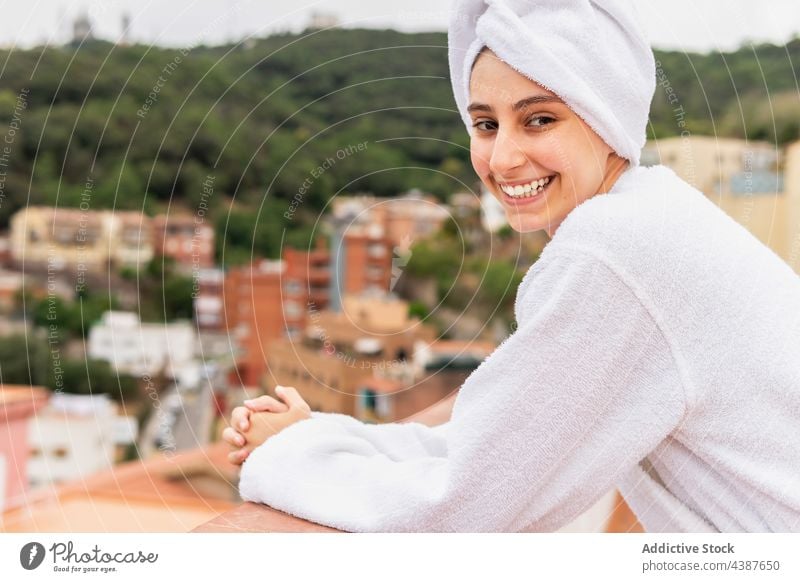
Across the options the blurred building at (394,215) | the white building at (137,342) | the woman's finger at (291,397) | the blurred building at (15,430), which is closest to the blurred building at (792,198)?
the blurred building at (394,215)

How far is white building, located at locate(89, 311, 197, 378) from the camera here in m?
1.53

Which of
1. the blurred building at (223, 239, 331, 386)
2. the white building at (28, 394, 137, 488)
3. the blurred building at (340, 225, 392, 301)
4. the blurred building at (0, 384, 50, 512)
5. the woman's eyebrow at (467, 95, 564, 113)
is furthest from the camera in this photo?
the white building at (28, 394, 137, 488)

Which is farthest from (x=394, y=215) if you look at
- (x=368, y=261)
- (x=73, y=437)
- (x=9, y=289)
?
(x=9, y=289)

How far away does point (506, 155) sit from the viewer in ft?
2.10

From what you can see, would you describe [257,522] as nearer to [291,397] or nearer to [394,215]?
[291,397]

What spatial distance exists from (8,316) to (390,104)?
221cm

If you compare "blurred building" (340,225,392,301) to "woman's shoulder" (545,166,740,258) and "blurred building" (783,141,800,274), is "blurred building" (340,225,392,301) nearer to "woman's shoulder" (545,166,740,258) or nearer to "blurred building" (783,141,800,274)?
"blurred building" (783,141,800,274)

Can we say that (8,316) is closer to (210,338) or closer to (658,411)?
(210,338)

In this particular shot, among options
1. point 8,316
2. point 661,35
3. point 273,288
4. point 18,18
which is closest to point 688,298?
point 661,35

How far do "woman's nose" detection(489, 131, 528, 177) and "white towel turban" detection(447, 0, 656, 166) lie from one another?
0.05 m

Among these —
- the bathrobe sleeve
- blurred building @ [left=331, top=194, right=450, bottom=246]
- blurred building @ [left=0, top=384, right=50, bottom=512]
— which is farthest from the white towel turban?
blurred building @ [left=0, top=384, right=50, bottom=512]

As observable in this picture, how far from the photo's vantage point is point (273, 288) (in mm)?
1533
